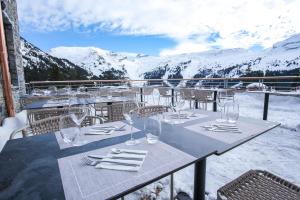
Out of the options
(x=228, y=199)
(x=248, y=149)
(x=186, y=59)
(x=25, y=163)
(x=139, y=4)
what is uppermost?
(x=186, y=59)

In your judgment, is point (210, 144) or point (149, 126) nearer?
point (210, 144)

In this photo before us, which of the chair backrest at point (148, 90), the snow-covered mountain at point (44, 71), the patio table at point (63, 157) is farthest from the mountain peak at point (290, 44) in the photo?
the patio table at point (63, 157)

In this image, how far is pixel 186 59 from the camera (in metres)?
140

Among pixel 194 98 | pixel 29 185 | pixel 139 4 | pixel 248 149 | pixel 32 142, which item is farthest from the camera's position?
pixel 139 4

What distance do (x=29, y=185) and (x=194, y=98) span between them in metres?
4.52

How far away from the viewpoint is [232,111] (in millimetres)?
1620

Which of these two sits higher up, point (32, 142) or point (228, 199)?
point (32, 142)

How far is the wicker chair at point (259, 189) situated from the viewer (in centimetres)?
107

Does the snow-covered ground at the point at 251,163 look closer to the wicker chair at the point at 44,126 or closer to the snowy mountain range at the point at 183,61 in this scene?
the wicker chair at the point at 44,126

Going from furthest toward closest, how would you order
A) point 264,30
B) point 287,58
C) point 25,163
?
point 287,58
point 264,30
point 25,163

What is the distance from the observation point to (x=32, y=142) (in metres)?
1.18

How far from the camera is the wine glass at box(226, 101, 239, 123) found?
160cm

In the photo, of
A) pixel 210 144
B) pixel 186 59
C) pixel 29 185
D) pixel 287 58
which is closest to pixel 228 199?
pixel 210 144

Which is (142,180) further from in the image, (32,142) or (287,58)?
(287,58)
